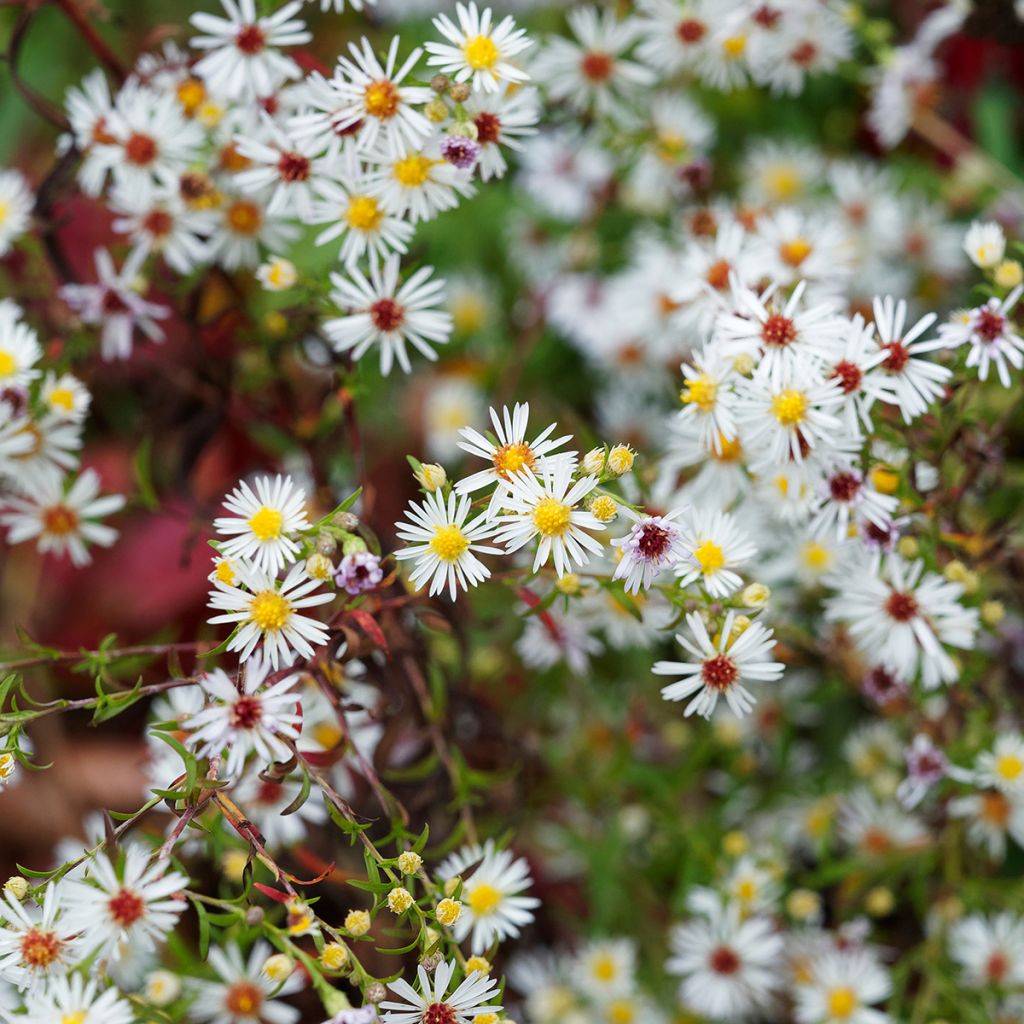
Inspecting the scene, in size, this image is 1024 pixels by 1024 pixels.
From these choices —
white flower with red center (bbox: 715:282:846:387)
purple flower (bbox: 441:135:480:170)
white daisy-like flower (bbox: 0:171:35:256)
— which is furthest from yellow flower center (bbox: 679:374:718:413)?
white daisy-like flower (bbox: 0:171:35:256)

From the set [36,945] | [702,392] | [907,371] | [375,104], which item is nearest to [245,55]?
[375,104]

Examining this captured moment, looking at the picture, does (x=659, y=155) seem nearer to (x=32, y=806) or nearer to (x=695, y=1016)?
(x=695, y=1016)

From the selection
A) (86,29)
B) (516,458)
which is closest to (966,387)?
(516,458)

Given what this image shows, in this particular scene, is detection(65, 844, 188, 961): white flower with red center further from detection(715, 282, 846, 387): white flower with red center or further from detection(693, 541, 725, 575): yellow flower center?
detection(715, 282, 846, 387): white flower with red center

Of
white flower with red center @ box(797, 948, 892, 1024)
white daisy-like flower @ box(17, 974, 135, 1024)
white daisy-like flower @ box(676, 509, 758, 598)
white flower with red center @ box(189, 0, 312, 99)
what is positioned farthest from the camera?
white flower with red center @ box(797, 948, 892, 1024)

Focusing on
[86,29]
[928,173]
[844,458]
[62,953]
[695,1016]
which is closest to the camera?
[62,953]

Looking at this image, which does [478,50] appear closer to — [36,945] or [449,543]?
[449,543]
